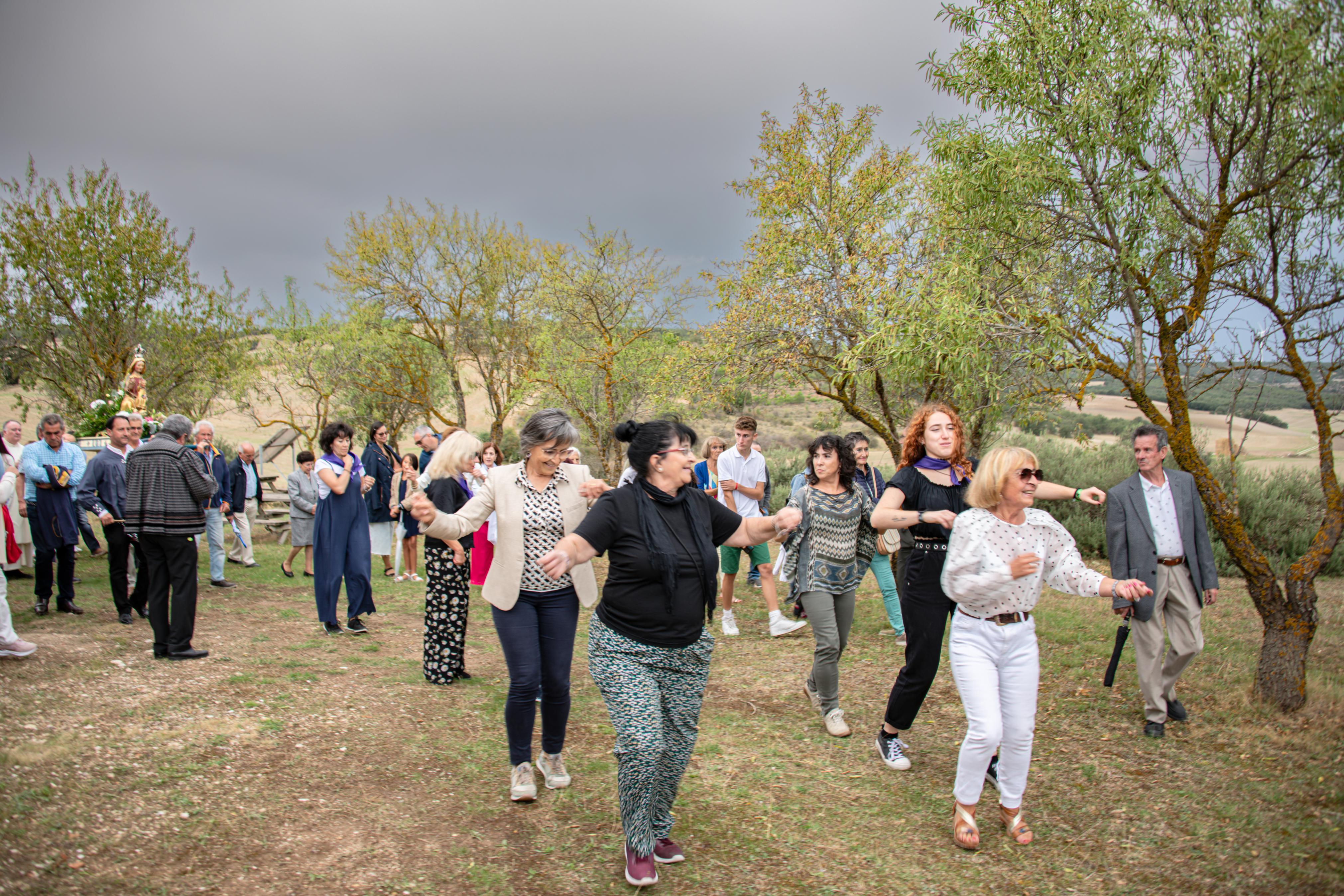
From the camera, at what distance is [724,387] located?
443 inches

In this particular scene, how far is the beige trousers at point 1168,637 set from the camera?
5258mm

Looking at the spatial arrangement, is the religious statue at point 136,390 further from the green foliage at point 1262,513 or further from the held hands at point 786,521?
the green foliage at point 1262,513

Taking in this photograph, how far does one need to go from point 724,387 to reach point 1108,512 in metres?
6.44

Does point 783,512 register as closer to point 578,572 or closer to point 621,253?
point 578,572

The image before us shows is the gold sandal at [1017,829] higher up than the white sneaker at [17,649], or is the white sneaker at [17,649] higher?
the white sneaker at [17,649]

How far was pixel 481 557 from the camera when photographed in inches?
187

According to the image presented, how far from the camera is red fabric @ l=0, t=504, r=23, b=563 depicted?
290 inches

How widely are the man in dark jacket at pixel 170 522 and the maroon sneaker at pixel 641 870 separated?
190 inches

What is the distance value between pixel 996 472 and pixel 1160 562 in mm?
2581

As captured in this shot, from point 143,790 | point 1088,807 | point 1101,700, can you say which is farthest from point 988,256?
point 143,790

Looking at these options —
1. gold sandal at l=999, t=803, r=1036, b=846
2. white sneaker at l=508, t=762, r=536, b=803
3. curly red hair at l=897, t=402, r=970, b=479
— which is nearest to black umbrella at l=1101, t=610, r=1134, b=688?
curly red hair at l=897, t=402, r=970, b=479

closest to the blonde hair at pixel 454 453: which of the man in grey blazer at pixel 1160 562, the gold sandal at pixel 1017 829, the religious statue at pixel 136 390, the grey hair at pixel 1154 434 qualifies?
the gold sandal at pixel 1017 829

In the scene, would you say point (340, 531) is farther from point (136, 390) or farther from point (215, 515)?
point (136, 390)

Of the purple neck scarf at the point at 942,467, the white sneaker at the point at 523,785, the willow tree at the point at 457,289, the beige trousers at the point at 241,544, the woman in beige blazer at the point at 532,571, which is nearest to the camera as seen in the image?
the woman in beige blazer at the point at 532,571
